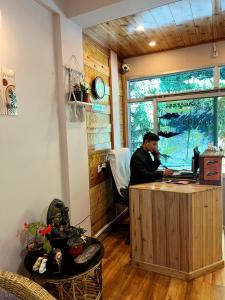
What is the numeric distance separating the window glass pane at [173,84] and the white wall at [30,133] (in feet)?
5.88

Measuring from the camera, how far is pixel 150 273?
8.09 feet

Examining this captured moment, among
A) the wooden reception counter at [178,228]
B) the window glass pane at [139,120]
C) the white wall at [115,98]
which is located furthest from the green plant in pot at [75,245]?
the window glass pane at [139,120]

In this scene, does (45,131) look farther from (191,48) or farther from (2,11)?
(191,48)

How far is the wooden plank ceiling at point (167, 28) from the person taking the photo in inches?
102

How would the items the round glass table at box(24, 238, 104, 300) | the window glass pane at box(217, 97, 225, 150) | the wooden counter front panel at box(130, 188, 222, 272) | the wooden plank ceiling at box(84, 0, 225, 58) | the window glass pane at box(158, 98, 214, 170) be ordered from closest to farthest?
the round glass table at box(24, 238, 104, 300) < the wooden counter front panel at box(130, 188, 222, 272) < the wooden plank ceiling at box(84, 0, 225, 58) < the window glass pane at box(217, 97, 225, 150) < the window glass pane at box(158, 98, 214, 170)

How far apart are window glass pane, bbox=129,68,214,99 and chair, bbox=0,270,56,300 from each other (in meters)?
3.36

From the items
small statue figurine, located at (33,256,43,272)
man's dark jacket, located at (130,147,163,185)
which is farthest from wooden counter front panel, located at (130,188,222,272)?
small statue figurine, located at (33,256,43,272)

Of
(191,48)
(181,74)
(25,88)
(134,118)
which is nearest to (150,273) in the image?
(25,88)

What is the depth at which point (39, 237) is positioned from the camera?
188cm

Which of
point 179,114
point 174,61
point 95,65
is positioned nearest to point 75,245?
point 95,65

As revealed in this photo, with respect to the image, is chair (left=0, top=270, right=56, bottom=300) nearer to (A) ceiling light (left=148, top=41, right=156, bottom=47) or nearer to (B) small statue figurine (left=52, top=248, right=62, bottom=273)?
(B) small statue figurine (left=52, top=248, right=62, bottom=273)

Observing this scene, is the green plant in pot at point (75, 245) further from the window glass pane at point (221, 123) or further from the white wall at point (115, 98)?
the window glass pane at point (221, 123)

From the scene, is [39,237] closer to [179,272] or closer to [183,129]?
[179,272]

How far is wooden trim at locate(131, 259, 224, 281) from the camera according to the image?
2.32m
